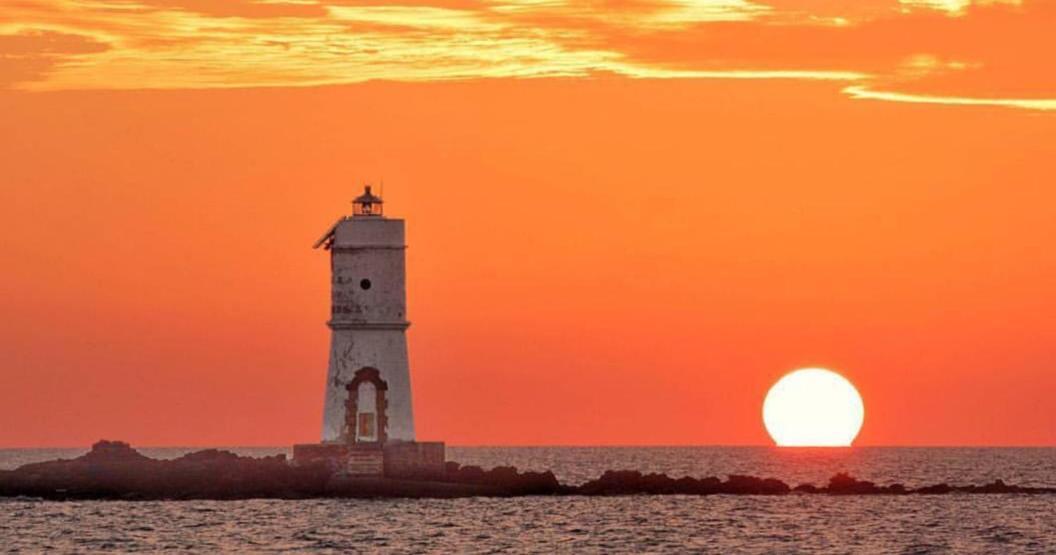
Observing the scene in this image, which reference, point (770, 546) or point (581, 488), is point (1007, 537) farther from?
point (581, 488)

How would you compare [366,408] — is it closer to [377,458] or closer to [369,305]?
[377,458]

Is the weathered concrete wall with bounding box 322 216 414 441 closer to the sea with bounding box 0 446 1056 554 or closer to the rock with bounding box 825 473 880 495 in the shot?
the sea with bounding box 0 446 1056 554

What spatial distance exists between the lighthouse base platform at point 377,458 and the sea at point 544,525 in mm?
1043

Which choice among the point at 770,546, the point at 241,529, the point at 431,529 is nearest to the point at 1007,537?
the point at 770,546

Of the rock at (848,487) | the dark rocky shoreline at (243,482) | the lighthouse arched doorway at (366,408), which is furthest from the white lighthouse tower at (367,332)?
the rock at (848,487)

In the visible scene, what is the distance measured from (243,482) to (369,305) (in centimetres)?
879

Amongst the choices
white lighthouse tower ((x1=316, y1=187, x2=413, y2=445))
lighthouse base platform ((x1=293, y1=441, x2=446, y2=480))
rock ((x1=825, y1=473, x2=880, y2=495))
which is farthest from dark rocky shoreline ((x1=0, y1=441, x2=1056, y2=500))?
rock ((x1=825, y1=473, x2=880, y2=495))

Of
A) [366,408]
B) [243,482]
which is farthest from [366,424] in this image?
[243,482]

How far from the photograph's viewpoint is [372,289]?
69.2m

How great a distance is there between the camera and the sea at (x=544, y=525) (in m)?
58.4

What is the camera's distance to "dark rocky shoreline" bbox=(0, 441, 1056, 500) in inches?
2793

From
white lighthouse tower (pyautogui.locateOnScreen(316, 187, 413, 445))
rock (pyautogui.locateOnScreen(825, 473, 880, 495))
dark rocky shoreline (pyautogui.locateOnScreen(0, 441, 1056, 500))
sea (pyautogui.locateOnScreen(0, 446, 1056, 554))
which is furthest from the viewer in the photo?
rock (pyautogui.locateOnScreen(825, 473, 880, 495))

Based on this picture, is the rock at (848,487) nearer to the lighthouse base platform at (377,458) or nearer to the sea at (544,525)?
the sea at (544,525)

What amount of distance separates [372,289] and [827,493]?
85.2ft
